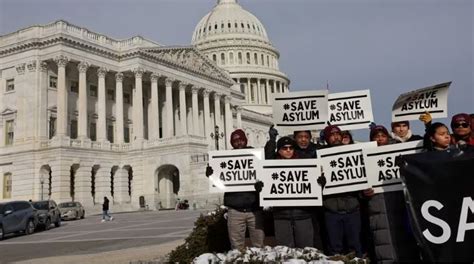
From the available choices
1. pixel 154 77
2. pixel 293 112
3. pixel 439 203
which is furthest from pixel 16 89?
pixel 439 203

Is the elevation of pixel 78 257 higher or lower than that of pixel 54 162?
lower

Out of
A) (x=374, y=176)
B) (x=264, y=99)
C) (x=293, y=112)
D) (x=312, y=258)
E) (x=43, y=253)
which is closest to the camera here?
(x=312, y=258)

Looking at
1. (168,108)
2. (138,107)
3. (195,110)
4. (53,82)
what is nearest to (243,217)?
(53,82)

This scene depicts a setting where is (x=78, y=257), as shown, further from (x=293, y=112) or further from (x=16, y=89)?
(x=16, y=89)

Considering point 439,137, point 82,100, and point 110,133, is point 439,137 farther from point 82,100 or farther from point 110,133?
point 110,133

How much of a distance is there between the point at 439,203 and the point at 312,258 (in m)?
1.67

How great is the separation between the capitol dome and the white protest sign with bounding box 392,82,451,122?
333 ft

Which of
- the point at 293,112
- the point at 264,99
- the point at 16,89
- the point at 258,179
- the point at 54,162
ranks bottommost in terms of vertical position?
the point at 258,179

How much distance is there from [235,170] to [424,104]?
336 centimetres

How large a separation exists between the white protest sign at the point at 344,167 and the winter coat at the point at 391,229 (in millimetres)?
342

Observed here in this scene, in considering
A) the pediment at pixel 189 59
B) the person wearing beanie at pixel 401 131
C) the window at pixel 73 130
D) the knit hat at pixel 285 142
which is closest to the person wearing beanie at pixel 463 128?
the person wearing beanie at pixel 401 131

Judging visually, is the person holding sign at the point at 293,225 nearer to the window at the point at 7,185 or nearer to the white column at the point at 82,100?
the white column at the point at 82,100

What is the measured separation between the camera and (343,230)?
24.8ft

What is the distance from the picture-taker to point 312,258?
662cm
